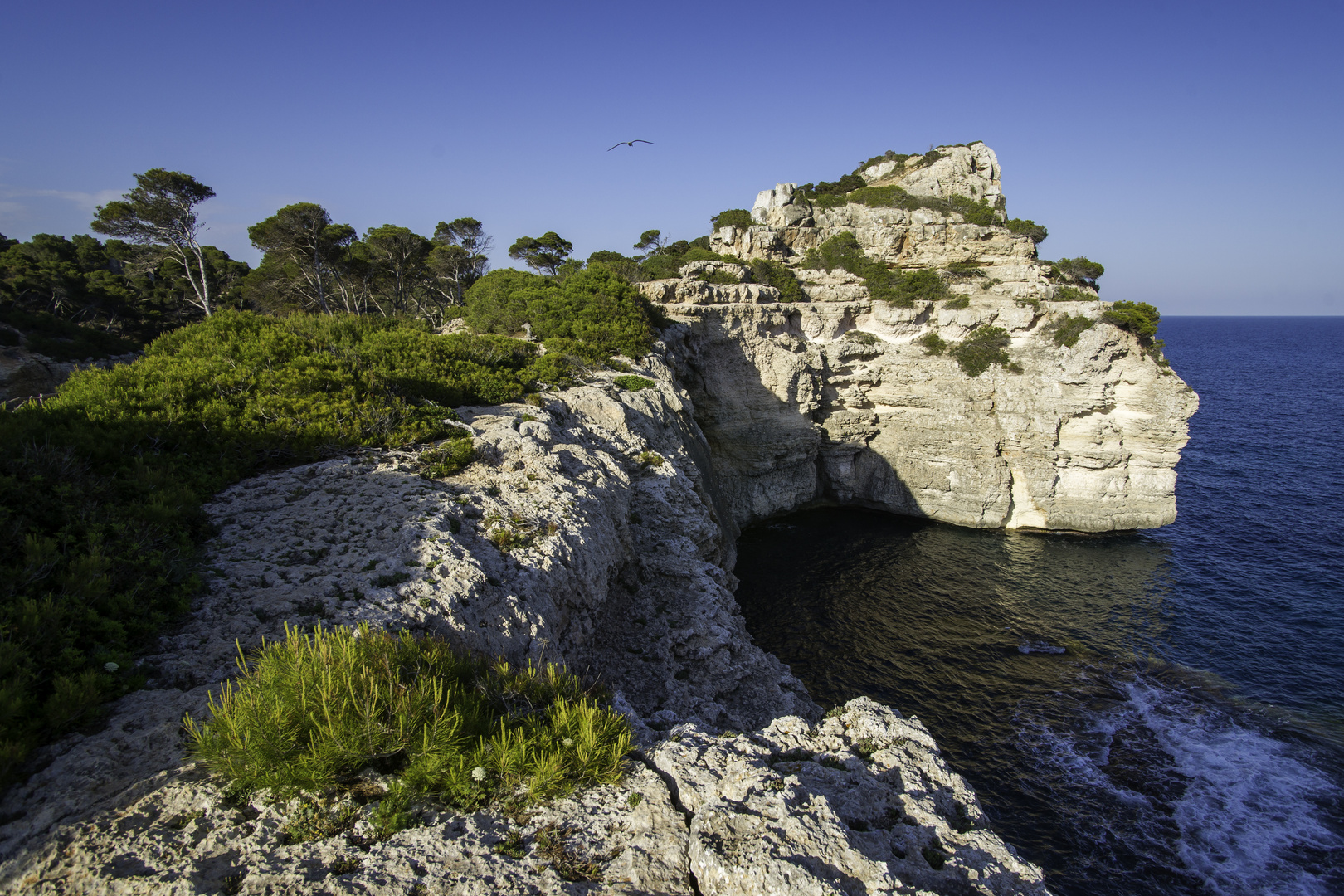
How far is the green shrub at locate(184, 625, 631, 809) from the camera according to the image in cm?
507

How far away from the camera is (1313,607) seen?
1009 inches

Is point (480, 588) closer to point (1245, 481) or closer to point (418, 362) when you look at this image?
point (418, 362)

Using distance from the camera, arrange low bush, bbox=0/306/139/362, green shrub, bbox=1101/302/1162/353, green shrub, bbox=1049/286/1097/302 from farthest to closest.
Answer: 1. green shrub, bbox=1049/286/1097/302
2. green shrub, bbox=1101/302/1162/353
3. low bush, bbox=0/306/139/362

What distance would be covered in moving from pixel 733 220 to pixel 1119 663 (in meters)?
40.6

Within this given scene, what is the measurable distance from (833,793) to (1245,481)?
175 feet

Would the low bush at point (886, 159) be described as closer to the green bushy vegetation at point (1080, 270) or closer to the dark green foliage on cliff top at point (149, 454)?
the green bushy vegetation at point (1080, 270)

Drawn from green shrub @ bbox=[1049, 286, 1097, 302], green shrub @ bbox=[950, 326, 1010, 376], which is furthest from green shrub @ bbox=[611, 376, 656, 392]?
green shrub @ bbox=[1049, 286, 1097, 302]

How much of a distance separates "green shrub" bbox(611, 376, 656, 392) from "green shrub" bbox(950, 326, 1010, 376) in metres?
24.1

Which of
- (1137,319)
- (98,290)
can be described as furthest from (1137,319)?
(98,290)

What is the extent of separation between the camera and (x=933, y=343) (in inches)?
1468

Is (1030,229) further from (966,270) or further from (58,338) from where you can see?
(58,338)

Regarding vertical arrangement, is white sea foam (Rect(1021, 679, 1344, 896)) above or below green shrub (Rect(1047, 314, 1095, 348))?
below

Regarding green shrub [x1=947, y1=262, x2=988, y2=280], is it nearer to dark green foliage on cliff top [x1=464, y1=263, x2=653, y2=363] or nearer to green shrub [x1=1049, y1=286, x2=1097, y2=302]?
green shrub [x1=1049, y1=286, x2=1097, y2=302]

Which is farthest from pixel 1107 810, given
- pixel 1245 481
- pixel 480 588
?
pixel 1245 481
